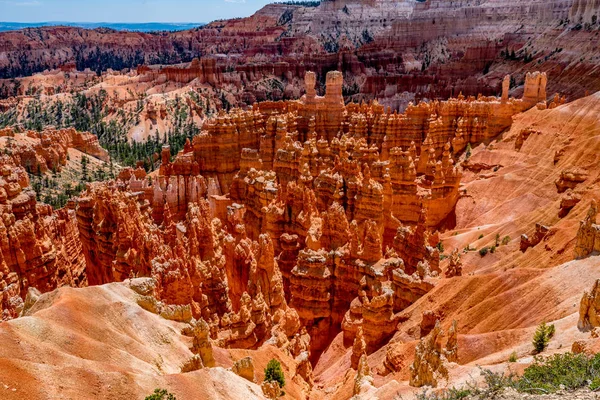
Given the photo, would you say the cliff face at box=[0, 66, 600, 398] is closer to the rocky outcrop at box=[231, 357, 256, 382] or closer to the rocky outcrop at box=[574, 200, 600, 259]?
the rocky outcrop at box=[574, 200, 600, 259]

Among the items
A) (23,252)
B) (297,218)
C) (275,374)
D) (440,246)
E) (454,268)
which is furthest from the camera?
(440,246)

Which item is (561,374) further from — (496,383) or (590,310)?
(590,310)

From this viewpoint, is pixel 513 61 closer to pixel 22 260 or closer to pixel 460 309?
pixel 460 309

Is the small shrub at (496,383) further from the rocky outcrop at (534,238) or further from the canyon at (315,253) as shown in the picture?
the rocky outcrop at (534,238)

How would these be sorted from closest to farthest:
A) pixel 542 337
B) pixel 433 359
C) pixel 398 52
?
1. pixel 542 337
2. pixel 433 359
3. pixel 398 52

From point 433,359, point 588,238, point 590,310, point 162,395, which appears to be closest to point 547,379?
point 433,359

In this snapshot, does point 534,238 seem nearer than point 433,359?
No

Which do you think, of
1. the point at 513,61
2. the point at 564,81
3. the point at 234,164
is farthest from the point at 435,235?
the point at 513,61

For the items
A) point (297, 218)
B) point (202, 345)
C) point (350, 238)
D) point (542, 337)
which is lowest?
Answer: point (350, 238)
